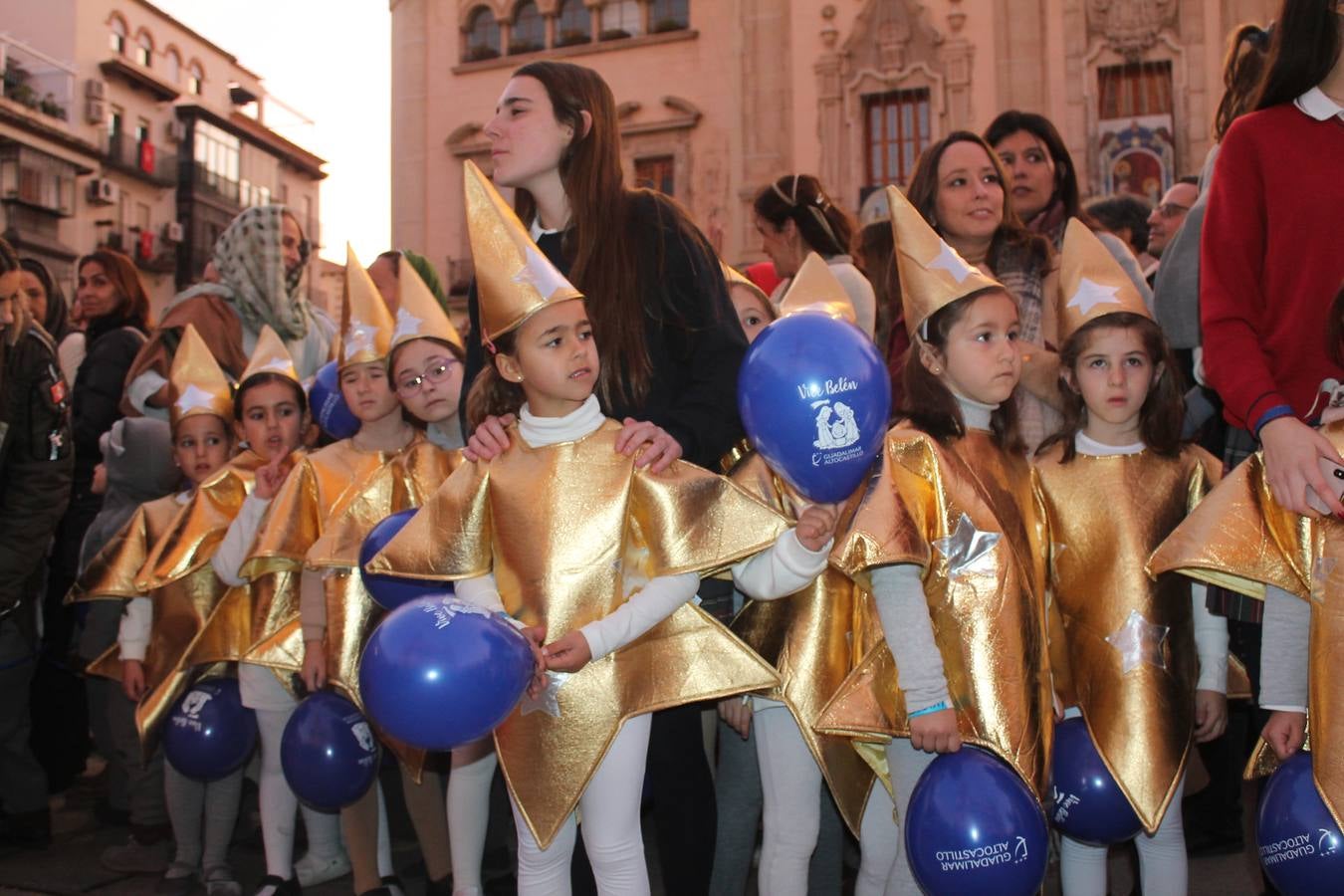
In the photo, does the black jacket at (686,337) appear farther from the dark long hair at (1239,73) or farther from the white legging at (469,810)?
the dark long hair at (1239,73)

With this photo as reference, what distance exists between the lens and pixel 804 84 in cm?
2022

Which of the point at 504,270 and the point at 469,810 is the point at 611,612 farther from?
the point at 469,810

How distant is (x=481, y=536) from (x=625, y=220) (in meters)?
0.79

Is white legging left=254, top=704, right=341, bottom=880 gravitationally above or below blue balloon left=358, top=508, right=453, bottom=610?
below

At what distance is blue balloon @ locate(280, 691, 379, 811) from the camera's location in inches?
131

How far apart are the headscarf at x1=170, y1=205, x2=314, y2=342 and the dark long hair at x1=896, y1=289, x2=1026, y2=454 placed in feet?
10.1

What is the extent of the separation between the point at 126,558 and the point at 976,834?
305 centimetres

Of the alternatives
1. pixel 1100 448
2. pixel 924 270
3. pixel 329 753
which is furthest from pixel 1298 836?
pixel 329 753

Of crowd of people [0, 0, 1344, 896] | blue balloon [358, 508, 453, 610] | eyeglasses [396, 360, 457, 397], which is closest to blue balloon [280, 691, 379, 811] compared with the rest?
crowd of people [0, 0, 1344, 896]

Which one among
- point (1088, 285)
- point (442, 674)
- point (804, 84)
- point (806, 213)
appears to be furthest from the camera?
point (804, 84)

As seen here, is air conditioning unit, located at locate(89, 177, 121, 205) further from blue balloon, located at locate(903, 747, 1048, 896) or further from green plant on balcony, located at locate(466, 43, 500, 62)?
blue balloon, located at locate(903, 747, 1048, 896)

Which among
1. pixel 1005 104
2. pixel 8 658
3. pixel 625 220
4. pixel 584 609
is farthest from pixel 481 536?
pixel 1005 104

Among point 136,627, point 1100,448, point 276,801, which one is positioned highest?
point 1100,448

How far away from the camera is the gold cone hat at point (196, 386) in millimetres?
4281
